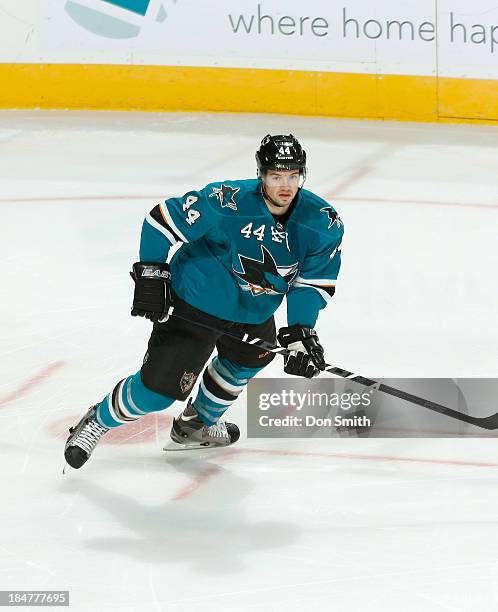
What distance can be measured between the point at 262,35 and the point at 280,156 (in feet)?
15.2

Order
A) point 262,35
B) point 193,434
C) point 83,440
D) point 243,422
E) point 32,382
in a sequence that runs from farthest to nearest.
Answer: point 262,35 → point 32,382 → point 243,422 → point 193,434 → point 83,440

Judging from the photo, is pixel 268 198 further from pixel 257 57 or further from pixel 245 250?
pixel 257 57

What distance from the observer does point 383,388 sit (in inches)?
121

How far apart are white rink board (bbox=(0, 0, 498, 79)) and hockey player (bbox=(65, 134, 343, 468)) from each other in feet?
14.6

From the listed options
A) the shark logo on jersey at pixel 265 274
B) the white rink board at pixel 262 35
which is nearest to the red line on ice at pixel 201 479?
the shark logo on jersey at pixel 265 274

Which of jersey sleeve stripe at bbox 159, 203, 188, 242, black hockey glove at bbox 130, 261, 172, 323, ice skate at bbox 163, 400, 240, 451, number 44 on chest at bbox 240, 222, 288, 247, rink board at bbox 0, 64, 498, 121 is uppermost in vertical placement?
rink board at bbox 0, 64, 498, 121

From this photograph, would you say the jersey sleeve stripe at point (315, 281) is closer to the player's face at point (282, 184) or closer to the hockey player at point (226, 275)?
the hockey player at point (226, 275)

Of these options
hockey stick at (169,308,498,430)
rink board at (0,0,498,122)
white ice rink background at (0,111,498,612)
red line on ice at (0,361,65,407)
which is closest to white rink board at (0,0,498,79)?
rink board at (0,0,498,122)

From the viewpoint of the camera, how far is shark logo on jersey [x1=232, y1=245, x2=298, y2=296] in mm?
2844

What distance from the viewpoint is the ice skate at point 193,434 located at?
321 centimetres

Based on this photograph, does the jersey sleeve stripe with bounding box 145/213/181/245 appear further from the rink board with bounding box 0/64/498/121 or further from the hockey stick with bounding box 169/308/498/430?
the rink board with bounding box 0/64/498/121

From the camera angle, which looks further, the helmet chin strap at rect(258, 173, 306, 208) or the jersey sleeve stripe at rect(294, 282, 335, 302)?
the jersey sleeve stripe at rect(294, 282, 335, 302)

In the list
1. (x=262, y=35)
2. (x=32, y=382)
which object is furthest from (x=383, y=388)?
(x=262, y=35)

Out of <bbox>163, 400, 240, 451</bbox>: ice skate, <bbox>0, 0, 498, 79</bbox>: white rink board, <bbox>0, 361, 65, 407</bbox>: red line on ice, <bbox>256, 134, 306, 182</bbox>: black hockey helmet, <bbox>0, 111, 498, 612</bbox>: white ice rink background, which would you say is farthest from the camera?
<bbox>0, 0, 498, 79</bbox>: white rink board
